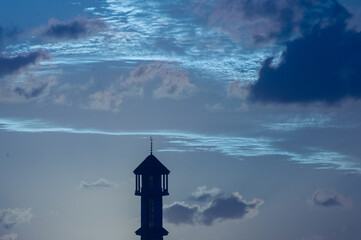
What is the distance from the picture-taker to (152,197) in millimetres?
103000

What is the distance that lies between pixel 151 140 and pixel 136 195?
6.94 meters

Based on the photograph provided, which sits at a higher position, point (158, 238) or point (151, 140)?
point (151, 140)

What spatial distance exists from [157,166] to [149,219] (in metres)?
6.33

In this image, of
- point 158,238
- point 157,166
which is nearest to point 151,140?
point 157,166

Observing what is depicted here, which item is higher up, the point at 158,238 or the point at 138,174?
the point at 138,174

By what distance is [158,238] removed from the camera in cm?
10306

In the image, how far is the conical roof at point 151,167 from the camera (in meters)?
103

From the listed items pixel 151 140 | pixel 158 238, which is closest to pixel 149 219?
pixel 158 238

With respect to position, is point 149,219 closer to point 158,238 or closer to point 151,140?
point 158,238

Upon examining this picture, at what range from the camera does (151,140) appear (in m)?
105

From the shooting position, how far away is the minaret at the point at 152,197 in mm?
102875

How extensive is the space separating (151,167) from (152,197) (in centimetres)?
354

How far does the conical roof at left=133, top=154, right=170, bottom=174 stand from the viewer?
339ft

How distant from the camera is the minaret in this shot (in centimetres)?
10288
